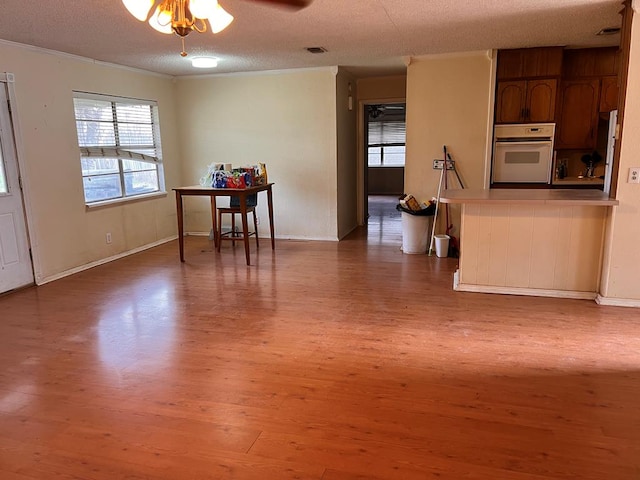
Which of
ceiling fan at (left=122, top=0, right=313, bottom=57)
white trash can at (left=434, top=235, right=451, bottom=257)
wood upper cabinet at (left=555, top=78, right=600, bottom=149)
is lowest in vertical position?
white trash can at (left=434, top=235, right=451, bottom=257)

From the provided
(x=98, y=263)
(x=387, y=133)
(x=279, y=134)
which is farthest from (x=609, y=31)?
(x=387, y=133)

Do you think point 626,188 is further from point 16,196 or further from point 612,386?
point 16,196

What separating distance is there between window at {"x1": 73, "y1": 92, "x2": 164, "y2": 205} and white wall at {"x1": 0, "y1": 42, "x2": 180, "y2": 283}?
0.15 m

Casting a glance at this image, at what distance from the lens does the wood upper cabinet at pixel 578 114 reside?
16.9ft

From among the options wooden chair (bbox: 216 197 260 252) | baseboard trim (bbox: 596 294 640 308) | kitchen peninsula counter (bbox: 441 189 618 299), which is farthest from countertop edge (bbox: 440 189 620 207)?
wooden chair (bbox: 216 197 260 252)

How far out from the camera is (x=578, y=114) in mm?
5215

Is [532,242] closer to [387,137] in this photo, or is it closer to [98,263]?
[98,263]

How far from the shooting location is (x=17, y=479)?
6.13ft

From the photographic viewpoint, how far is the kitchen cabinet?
4.98 metres

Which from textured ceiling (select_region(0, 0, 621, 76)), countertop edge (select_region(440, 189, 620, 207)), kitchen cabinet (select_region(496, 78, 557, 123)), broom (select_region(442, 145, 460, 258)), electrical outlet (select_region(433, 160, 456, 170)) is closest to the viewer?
textured ceiling (select_region(0, 0, 621, 76))

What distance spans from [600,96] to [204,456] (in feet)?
17.7

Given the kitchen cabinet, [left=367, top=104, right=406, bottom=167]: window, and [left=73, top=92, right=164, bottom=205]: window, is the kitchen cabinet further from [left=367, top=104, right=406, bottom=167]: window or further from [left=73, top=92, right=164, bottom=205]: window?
[left=367, top=104, right=406, bottom=167]: window

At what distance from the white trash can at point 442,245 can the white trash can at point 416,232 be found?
18 cm

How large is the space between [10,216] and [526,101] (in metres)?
5.33
